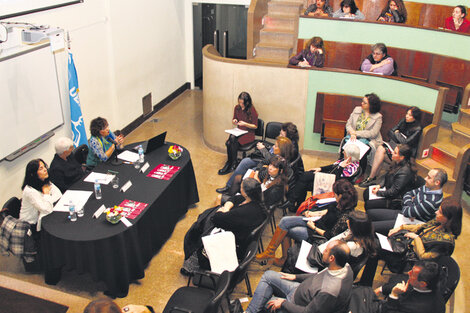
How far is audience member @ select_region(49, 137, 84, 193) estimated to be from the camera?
16.4ft

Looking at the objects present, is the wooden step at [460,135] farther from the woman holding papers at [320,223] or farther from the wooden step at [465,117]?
the woman holding papers at [320,223]

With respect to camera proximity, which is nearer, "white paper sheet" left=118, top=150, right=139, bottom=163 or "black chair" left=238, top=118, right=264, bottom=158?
"white paper sheet" left=118, top=150, right=139, bottom=163

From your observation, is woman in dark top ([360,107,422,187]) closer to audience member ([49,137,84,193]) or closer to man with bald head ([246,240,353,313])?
man with bald head ([246,240,353,313])

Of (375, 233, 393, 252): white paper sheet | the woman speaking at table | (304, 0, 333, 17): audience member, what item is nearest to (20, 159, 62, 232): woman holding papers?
the woman speaking at table

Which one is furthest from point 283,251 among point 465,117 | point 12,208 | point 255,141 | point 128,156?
point 465,117

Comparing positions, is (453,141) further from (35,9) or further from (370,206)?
(35,9)

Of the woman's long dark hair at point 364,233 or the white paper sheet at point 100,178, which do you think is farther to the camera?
the white paper sheet at point 100,178

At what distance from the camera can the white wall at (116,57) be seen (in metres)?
6.26

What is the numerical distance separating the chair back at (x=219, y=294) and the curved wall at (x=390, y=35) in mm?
5188

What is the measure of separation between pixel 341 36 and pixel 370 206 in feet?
11.2

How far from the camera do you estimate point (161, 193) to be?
502 cm

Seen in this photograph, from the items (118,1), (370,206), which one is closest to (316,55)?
(370,206)

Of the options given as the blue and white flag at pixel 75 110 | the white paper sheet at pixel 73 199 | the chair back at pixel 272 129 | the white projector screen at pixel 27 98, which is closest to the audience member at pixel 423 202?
the chair back at pixel 272 129

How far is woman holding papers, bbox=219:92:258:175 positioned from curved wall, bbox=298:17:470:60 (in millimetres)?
1883
